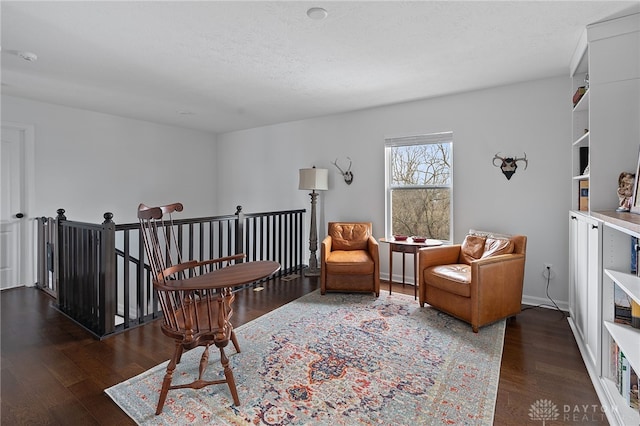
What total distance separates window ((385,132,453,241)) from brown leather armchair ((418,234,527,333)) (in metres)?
0.80

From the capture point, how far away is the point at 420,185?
13.4ft

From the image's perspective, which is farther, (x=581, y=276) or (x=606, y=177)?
(x=581, y=276)

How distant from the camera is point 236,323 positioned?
286cm

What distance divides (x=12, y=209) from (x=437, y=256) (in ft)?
16.8

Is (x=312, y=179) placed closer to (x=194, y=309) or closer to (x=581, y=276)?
(x=194, y=309)

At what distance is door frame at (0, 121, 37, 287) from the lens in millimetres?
3922

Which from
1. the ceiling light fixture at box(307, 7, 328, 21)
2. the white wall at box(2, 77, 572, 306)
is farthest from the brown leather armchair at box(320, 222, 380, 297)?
the ceiling light fixture at box(307, 7, 328, 21)

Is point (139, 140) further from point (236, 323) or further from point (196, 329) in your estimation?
point (196, 329)

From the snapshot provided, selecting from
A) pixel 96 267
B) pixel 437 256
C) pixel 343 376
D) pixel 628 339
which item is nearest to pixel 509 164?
pixel 437 256

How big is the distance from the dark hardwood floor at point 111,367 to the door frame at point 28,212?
1.03m

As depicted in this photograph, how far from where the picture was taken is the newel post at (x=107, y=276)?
255 centimetres

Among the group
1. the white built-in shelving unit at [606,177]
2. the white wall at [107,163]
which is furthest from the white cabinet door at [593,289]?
the white wall at [107,163]

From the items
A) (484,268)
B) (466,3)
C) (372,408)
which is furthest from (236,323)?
(466,3)

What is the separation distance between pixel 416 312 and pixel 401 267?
1.16 meters
